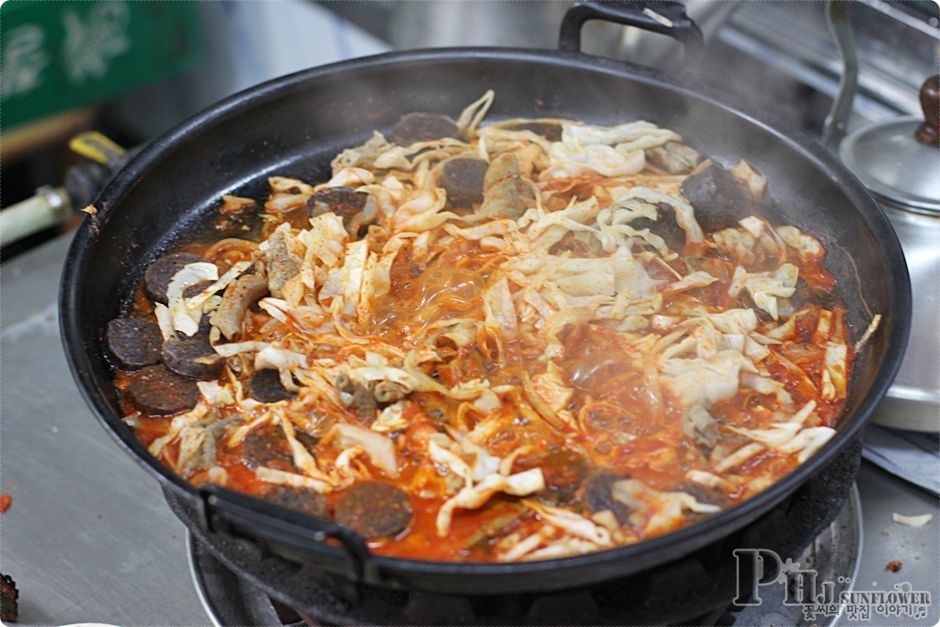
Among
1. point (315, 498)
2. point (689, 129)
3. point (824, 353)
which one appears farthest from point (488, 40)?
point (315, 498)

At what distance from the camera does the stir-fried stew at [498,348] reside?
97.3 inches

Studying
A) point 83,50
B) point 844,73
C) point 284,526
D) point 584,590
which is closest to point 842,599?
point 584,590

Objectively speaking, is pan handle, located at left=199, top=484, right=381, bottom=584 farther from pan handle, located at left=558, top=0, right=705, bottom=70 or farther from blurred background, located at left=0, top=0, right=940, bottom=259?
blurred background, located at left=0, top=0, right=940, bottom=259

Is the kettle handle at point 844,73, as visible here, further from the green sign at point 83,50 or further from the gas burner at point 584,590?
the green sign at point 83,50

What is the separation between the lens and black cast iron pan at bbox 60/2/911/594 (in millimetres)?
2035

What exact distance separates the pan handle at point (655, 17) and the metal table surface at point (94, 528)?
180cm

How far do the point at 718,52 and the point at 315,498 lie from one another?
3874 mm

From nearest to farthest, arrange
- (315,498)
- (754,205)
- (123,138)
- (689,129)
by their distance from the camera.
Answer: (315,498), (754,205), (689,129), (123,138)

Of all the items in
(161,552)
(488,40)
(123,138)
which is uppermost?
(488,40)

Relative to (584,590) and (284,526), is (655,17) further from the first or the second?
(284,526)

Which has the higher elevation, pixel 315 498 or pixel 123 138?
pixel 315 498

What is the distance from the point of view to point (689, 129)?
12.5 ft

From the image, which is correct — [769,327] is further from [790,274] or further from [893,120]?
[893,120]

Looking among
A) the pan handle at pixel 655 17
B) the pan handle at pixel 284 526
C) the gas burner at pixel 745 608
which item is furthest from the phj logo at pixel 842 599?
the pan handle at pixel 655 17
